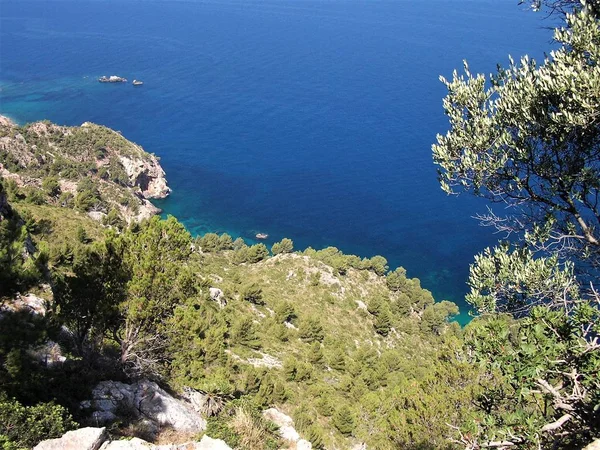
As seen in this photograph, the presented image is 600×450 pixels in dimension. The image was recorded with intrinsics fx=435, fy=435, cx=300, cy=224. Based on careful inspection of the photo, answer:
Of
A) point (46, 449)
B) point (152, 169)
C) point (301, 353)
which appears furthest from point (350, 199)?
point (46, 449)

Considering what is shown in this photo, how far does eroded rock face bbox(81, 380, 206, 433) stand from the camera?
14.0m

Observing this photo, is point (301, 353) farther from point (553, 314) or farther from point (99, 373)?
point (553, 314)

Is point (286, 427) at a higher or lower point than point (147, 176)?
lower

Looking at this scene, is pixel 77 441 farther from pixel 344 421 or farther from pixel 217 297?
pixel 217 297

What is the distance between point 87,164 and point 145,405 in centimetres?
7120

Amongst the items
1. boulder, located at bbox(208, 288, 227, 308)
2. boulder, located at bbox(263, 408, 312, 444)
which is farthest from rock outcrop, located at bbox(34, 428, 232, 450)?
boulder, located at bbox(208, 288, 227, 308)

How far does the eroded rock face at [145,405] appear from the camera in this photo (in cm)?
1398

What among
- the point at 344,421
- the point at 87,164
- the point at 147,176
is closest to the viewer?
the point at 344,421

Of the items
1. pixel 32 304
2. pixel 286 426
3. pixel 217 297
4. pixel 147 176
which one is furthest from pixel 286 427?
pixel 147 176

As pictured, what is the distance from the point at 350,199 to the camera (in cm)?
9488

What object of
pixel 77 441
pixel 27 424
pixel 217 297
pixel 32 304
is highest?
pixel 217 297

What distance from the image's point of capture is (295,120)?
12975 centimetres

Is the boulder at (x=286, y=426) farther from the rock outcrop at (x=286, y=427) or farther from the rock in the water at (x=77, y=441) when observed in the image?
the rock in the water at (x=77, y=441)

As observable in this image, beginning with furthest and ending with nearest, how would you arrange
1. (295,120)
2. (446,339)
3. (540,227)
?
(295,120) → (446,339) → (540,227)
